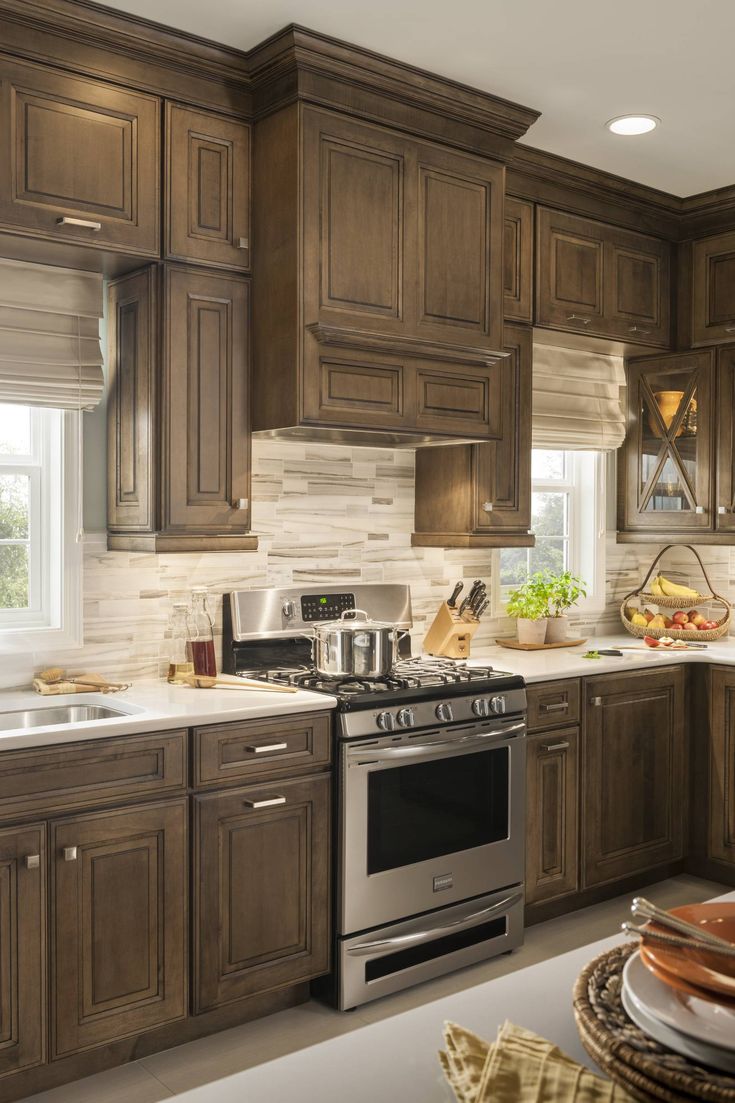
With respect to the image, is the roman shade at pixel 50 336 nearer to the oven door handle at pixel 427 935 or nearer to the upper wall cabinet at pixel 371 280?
the upper wall cabinet at pixel 371 280

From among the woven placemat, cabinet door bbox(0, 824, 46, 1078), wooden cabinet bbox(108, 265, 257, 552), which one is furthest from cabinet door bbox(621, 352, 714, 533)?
the woven placemat

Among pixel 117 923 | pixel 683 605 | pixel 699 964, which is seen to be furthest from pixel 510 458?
pixel 699 964

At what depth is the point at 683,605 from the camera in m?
4.52

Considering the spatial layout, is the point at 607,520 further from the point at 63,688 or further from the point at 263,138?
the point at 63,688

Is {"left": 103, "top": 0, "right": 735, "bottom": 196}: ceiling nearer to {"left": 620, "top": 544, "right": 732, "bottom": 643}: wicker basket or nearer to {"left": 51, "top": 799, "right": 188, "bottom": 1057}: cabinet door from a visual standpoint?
{"left": 620, "top": 544, "right": 732, "bottom": 643}: wicker basket

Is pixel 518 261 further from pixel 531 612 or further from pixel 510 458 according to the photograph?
pixel 531 612

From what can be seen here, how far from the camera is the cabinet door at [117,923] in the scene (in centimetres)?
248

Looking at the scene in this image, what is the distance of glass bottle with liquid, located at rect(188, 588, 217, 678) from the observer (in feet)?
10.5

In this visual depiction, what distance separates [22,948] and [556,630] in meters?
2.53

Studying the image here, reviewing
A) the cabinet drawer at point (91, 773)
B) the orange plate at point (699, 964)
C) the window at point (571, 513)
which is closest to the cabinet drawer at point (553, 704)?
the window at point (571, 513)

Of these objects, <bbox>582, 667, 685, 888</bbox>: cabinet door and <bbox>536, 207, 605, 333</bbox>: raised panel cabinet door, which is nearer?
<bbox>582, 667, 685, 888</bbox>: cabinet door

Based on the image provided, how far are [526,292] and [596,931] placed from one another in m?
2.40

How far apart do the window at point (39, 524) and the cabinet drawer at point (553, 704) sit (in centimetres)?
158

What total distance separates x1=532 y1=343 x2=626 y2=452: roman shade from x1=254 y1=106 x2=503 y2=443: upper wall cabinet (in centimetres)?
88
